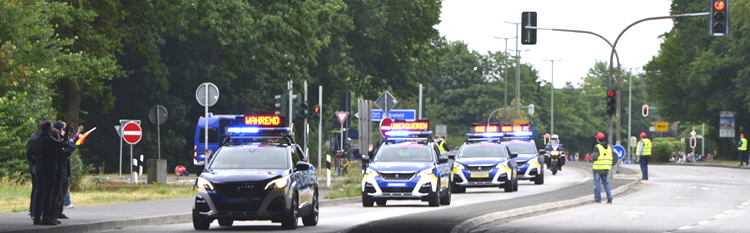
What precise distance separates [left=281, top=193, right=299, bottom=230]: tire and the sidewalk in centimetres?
265

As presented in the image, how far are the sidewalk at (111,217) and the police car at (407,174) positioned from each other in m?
4.02

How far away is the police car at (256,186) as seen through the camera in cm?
1839

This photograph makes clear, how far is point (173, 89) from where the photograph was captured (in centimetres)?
5375

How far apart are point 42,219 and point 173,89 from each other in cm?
3610

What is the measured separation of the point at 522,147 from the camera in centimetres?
A: 4219

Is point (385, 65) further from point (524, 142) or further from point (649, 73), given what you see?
point (649, 73)

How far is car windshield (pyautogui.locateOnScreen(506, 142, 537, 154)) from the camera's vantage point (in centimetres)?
4194

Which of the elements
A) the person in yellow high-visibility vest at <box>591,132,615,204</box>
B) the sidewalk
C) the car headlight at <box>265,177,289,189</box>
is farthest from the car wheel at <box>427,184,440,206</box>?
the car headlight at <box>265,177,289,189</box>

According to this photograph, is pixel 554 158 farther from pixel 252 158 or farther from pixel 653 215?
pixel 252 158

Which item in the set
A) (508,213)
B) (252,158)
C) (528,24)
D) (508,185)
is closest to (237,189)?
(252,158)

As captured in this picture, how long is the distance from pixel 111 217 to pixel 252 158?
8.60 feet

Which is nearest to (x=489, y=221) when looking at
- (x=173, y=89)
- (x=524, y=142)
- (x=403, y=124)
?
(x=403, y=124)

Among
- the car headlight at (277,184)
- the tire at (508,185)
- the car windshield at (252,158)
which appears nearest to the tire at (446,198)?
the tire at (508,185)

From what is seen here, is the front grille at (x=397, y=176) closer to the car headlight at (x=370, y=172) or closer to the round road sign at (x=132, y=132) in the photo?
the car headlight at (x=370, y=172)
